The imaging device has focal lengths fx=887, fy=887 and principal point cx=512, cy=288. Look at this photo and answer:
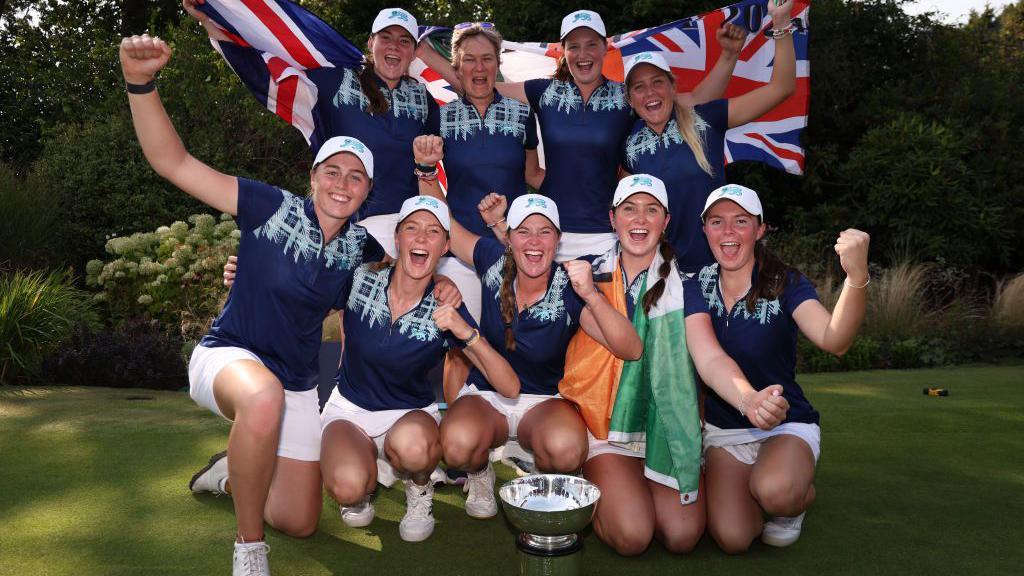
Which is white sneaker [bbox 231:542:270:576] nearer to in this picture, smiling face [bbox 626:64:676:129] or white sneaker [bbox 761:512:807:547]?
white sneaker [bbox 761:512:807:547]

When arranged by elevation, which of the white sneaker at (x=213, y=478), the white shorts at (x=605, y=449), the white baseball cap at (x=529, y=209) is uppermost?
the white baseball cap at (x=529, y=209)

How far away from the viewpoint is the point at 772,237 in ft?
38.6

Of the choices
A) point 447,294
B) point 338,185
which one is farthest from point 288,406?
point 338,185

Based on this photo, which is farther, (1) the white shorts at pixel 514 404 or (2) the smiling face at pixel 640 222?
(1) the white shorts at pixel 514 404

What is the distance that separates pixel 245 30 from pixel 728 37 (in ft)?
8.77

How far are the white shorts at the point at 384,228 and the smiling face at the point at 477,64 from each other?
0.78 m

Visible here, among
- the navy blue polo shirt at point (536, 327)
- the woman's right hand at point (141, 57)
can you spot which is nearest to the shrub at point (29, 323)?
the woman's right hand at point (141, 57)

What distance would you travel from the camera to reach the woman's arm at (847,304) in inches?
136

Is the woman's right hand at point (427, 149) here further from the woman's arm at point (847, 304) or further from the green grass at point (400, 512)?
the woman's arm at point (847, 304)

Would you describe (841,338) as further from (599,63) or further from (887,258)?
(887,258)

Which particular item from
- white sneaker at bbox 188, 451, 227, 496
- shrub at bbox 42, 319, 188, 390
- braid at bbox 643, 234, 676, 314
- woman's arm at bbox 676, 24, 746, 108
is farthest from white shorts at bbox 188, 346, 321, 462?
shrub at bbox 42, 319, 188, 390

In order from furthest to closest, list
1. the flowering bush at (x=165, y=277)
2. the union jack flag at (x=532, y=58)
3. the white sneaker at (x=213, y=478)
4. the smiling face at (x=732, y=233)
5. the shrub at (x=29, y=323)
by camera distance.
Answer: the flowering bush at (x=165, y=277)
the shrub at (x=29, y=323)
the union jack flag at (x=532, y=58)
the white sneaker at (x=213, y=478)
the smiling face at (x=732, y=233)

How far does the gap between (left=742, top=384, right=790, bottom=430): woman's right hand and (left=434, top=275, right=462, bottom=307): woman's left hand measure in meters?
1.30

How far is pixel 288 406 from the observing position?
3812 mm
